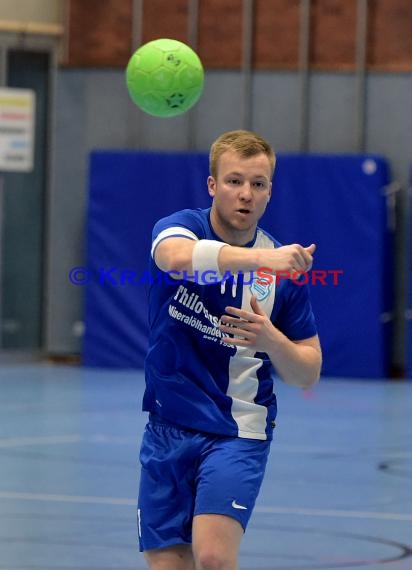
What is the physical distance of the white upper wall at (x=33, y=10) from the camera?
1900 centimetres

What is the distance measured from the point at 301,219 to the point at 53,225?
3885 mm

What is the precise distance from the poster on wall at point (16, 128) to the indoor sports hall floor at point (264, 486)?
15.0ft

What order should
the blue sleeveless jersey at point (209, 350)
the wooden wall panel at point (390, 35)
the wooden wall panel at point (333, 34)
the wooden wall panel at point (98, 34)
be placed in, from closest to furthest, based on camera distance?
the blue sleeveless jersey at point (209, 350), the wooden wall panel at point (390, 35), the wooden wall panel at point (333, 34), the wooden wall panel at point (98, 34)

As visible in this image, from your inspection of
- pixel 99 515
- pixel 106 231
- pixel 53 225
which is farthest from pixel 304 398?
pixel 99 515

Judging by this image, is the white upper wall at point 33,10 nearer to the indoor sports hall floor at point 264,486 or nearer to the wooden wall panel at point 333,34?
the wooden wall panel at point 333,34

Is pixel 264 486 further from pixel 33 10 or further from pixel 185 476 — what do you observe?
pixel 33 10

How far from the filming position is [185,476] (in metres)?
4.59

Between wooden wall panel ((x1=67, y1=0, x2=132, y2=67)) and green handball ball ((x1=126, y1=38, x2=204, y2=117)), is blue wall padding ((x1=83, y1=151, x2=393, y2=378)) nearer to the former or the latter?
wooden wall panel ((x1=67, y1=0, x2=132, y2=67))

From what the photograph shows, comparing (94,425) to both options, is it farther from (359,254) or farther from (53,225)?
(53,225)

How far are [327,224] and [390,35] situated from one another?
2605 mm

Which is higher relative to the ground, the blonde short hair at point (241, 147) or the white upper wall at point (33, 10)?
the white upper wall at point (33, 10)

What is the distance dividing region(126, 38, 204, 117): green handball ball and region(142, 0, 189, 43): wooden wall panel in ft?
30.2

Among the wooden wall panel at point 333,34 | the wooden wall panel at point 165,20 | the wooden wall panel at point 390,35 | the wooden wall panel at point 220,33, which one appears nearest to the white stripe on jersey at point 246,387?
the wooden wall panel at point 390,35

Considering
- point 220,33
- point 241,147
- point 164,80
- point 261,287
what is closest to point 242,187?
point 241,147
